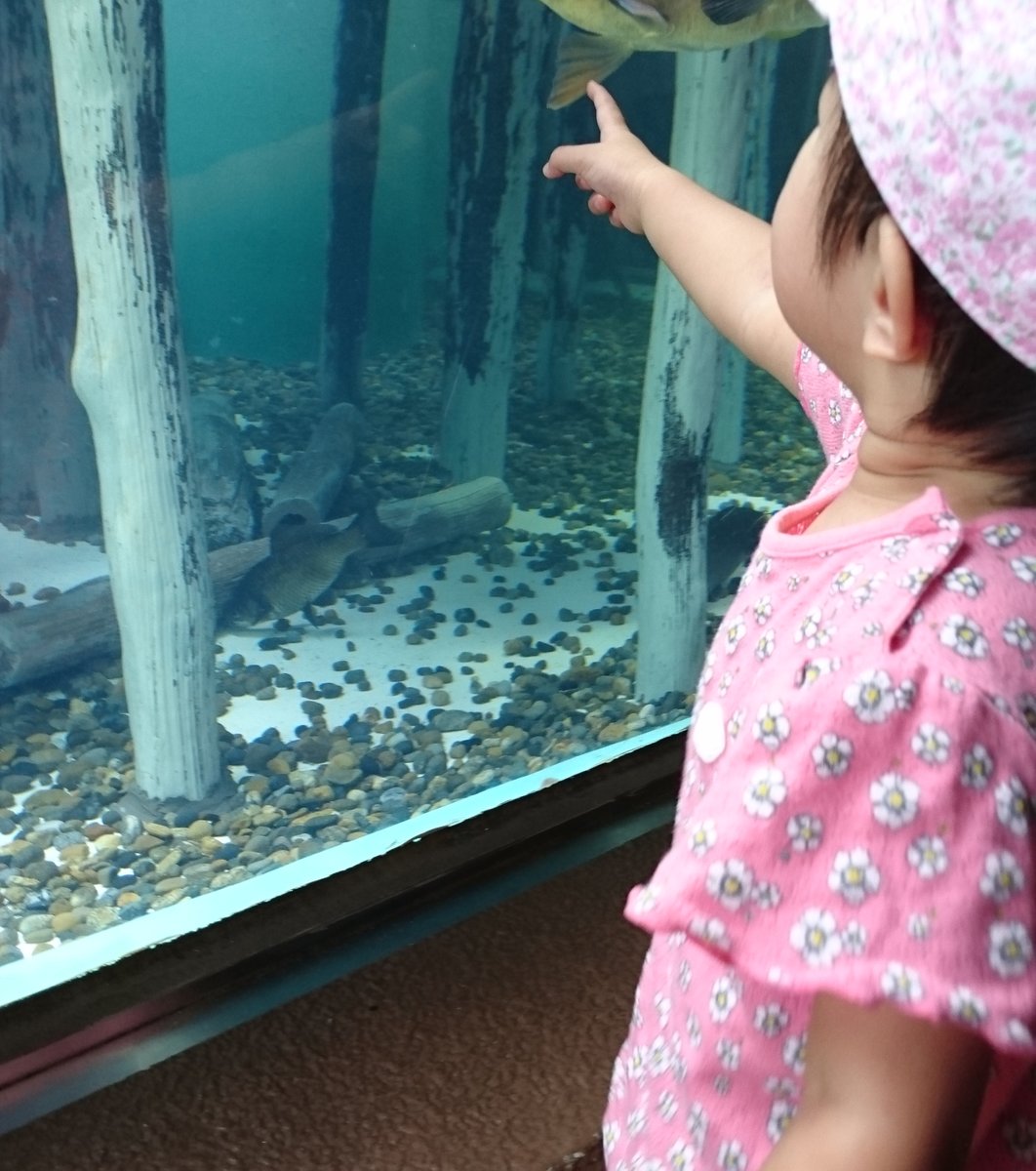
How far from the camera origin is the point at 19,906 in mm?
1415

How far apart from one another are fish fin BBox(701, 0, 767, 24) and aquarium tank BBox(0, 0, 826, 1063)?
0.03 metres

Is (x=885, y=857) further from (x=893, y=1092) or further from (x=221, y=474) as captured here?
(x=221, y=474)

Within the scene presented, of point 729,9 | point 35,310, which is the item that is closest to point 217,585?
point 35,310

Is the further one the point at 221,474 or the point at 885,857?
the point at 221,474

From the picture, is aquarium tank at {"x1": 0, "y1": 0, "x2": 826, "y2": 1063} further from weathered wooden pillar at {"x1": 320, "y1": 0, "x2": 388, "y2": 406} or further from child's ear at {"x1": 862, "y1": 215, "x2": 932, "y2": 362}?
child's ear at {"x1": 862, "y1": 215, "x2": 932, "y2": 362}

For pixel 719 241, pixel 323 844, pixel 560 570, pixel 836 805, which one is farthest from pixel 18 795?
pixel 836 805

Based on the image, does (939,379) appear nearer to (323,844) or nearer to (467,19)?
(467,19)

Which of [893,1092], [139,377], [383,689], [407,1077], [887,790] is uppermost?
[887,790]

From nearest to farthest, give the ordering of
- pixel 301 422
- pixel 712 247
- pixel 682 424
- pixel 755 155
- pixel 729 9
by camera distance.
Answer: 1. pixel 712 247
2. pixel 301 422
3. pixel 729 9
4. pixel 755 155
5. pixel 682 424

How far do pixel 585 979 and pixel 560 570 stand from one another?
621 millimetres

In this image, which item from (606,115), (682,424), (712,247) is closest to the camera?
(712,247)

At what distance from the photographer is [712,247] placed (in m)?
0.92

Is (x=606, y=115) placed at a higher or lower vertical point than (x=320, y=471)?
higher

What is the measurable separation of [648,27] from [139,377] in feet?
2.67
